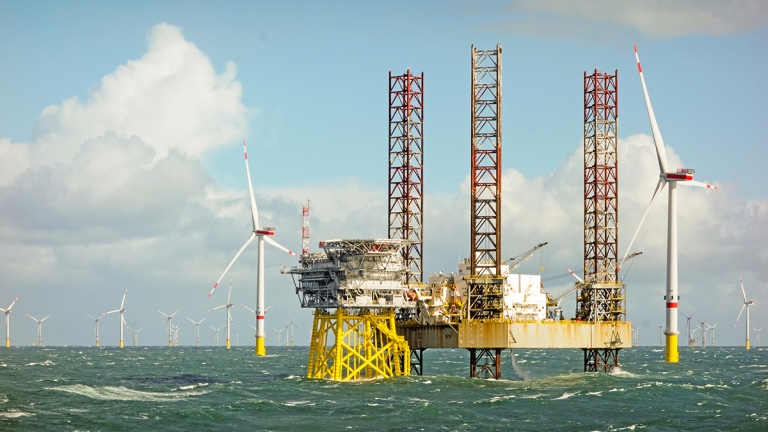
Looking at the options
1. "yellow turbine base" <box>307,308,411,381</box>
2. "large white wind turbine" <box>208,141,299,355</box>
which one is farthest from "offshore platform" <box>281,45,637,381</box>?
"large white wind turbine" <box>208,141,299,355</box>

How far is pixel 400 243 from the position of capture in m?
83.8

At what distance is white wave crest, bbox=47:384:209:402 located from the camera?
8117cm

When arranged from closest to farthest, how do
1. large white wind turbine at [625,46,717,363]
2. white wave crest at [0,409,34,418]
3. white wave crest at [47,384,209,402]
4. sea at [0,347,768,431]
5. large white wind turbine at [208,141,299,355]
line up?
sea at [0,347,768,431]
white wave crest at [0,409,34,418]
white wave crest at [47,384,209,402]
large white wind turbine at [625,46,717,363]
large white wind turbine at [208,141,299,355]

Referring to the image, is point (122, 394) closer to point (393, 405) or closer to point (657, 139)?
point (393, 405)

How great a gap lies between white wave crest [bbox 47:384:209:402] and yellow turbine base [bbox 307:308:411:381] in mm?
10211

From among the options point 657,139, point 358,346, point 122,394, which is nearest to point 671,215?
point 657,139

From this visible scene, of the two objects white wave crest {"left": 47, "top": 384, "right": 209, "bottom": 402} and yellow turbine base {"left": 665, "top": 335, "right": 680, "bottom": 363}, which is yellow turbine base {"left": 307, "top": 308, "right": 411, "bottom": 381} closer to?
white wave crest {"left": 47, "top": 384, "right": 209, "bottom": 402}

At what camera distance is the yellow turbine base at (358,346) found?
84562mm

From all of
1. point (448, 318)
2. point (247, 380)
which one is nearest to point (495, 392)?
point (448, 318)

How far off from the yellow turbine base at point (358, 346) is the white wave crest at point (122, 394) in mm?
10211

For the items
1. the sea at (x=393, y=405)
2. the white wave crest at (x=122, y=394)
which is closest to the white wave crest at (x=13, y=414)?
the sea at (x=393, y=405)

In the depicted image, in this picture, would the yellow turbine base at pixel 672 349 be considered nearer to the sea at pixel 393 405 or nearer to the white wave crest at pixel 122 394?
the sea at pixel 393 405

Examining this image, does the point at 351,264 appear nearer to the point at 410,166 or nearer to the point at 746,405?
the point at 410,166

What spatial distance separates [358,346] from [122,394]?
18931mm
